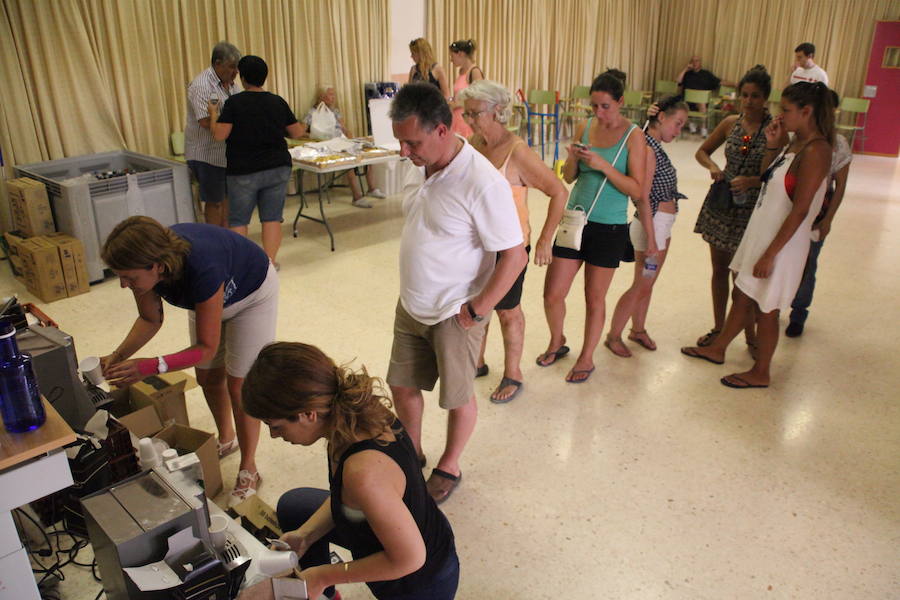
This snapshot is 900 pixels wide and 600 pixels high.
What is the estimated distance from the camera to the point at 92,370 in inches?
82.3

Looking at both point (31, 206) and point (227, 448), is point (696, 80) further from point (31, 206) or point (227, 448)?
point (227, 448)

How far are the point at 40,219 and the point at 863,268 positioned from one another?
568cm

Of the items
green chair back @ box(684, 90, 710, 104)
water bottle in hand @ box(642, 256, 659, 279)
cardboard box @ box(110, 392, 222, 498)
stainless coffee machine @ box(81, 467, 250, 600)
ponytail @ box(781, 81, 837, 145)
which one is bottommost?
cardboard box @ box(110, 392, 222, 498)

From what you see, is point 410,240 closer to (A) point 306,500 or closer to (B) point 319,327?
(A) point 306,500

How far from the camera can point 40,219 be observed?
4.37 metres

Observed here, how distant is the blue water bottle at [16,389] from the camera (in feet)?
4.97

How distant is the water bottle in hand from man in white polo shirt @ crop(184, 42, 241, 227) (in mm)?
2775

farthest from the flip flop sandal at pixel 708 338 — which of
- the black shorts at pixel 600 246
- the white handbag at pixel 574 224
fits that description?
the white handbag at pixel 574 224

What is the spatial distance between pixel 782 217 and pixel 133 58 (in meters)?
4.89

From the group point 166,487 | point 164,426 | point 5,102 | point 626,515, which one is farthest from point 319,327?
point 5,102

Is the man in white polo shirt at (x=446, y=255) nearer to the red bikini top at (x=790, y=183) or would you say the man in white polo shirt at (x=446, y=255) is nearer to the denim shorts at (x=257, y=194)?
the red bikini top at (x=790, y=183)

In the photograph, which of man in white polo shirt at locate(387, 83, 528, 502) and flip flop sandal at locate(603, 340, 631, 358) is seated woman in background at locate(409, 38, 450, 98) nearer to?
flip flop sandal at locate(603, 340, 631, 358)

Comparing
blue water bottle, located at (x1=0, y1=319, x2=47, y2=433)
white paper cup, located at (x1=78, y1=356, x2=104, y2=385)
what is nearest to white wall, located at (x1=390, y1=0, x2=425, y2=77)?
white paper cup, located at (x1=78, y1=356, x2=104, y2=385)

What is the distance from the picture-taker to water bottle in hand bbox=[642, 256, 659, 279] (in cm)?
339
